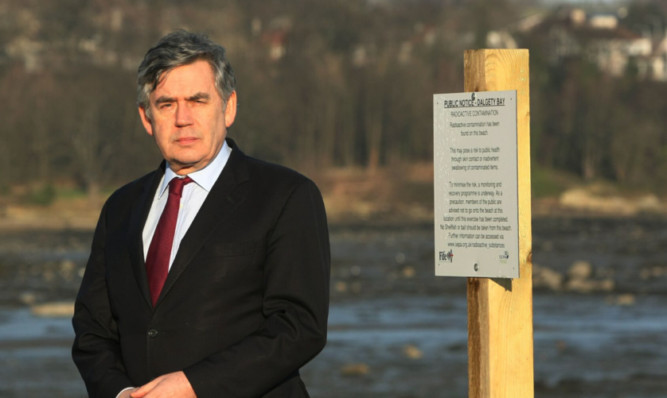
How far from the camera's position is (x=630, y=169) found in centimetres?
7675

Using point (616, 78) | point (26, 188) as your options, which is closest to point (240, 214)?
point (26, 188)

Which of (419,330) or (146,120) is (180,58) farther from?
(419,330)

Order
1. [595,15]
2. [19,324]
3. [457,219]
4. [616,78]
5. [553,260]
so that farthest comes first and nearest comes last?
[595,15]
[616,78]
[553,260]
[19,324]
[457,219]

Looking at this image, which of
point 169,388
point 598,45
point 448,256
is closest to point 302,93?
point 598,45

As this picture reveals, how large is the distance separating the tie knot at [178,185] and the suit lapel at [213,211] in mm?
100

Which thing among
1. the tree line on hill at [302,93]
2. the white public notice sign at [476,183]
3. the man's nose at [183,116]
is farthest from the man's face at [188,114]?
the tree line on hill at [302,93]

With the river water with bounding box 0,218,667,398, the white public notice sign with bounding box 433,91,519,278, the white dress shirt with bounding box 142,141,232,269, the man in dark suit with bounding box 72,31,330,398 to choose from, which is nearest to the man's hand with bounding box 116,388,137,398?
the man in dark suit with bounding box 72,31,330,398

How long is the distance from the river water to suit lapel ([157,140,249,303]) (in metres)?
9.06

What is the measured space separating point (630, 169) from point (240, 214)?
75.8 m

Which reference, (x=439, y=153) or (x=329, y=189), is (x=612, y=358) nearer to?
(x=439, y=153)

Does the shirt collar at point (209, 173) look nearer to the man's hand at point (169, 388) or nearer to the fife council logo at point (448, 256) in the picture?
the man's hand at point (169, 388)

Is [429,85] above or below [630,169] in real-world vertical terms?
above

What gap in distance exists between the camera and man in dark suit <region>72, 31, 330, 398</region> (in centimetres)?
334

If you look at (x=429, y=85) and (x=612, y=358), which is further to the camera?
(x=429, y=85)
